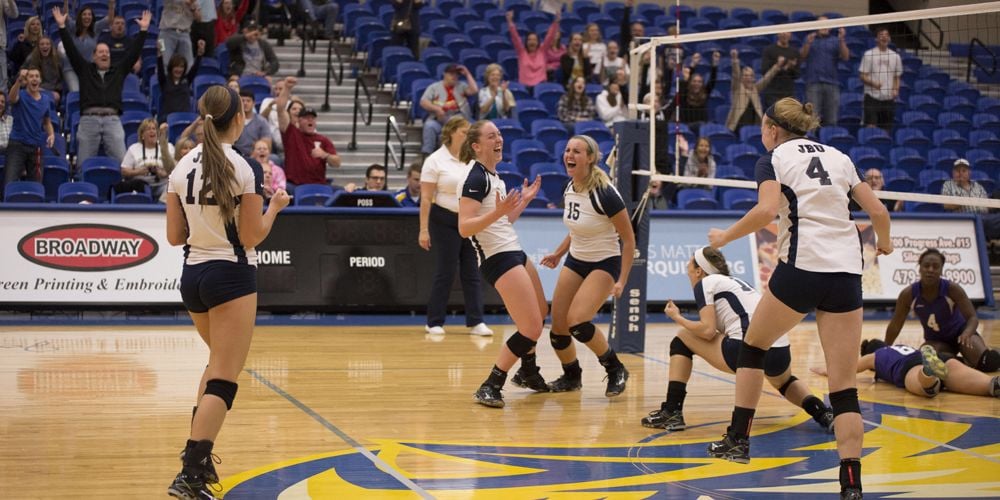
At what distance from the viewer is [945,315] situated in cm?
938

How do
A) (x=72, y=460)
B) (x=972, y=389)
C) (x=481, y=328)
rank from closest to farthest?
1. (x=72, y=460)
2. (x=972, y=389)
3. (x=481, y=328)

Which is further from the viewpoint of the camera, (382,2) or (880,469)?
(382,2)

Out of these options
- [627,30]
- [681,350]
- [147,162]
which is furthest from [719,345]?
[627,30]

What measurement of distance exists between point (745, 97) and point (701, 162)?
2549 mm

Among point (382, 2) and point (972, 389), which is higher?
point (382, 2)

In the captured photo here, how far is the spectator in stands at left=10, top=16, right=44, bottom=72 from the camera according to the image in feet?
50.2

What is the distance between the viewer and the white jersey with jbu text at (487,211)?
7699 millimetres

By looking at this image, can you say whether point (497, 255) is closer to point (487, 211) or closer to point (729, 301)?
point (487, 211)

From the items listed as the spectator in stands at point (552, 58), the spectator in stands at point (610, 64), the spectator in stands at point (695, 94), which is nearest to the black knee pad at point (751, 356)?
the spectator in stands at point (695, 94)

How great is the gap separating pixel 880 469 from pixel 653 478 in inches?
49.7

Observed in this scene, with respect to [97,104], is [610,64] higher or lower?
higher

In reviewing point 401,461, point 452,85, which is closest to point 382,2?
point 452,85

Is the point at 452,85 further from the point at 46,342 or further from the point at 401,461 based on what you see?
the point at 401,461

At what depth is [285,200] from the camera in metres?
5.32
